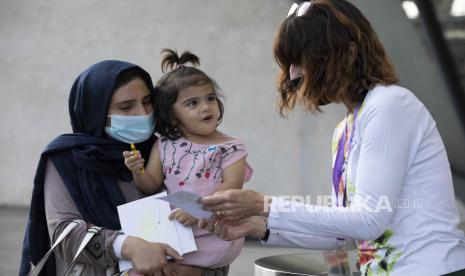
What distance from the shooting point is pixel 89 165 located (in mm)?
2816

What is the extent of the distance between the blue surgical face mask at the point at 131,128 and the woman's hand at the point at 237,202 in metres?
0.72

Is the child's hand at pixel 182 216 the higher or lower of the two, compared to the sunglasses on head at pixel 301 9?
lower

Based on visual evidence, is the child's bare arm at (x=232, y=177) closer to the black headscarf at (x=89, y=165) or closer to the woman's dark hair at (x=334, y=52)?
the black headscarf at (x=89, y=165)

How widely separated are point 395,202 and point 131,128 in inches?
Answer: 43.5

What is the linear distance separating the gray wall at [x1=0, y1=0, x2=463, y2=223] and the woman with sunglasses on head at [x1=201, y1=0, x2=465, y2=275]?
677 cm

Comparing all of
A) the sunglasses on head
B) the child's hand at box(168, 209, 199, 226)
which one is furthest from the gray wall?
the sunglasses on head

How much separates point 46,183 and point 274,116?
6489 mm

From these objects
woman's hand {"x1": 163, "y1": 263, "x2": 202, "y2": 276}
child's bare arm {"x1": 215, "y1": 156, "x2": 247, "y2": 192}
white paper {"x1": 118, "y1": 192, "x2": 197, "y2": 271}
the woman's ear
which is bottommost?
woman's hand {"x1": 163, "y1": 263, "x2": 202, "y2": 276}

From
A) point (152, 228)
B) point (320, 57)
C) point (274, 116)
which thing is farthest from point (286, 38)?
point (274, 116)

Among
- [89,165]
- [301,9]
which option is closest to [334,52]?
[301,9]

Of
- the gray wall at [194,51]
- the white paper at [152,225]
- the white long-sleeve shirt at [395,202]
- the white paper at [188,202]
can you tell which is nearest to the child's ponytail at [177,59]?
the white paper at [152,225]

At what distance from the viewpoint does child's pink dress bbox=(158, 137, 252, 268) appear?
274 centimetres

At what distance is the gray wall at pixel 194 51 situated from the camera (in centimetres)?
920

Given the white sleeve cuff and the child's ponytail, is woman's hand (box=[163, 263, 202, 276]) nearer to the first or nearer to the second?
the white sleeve cuff
